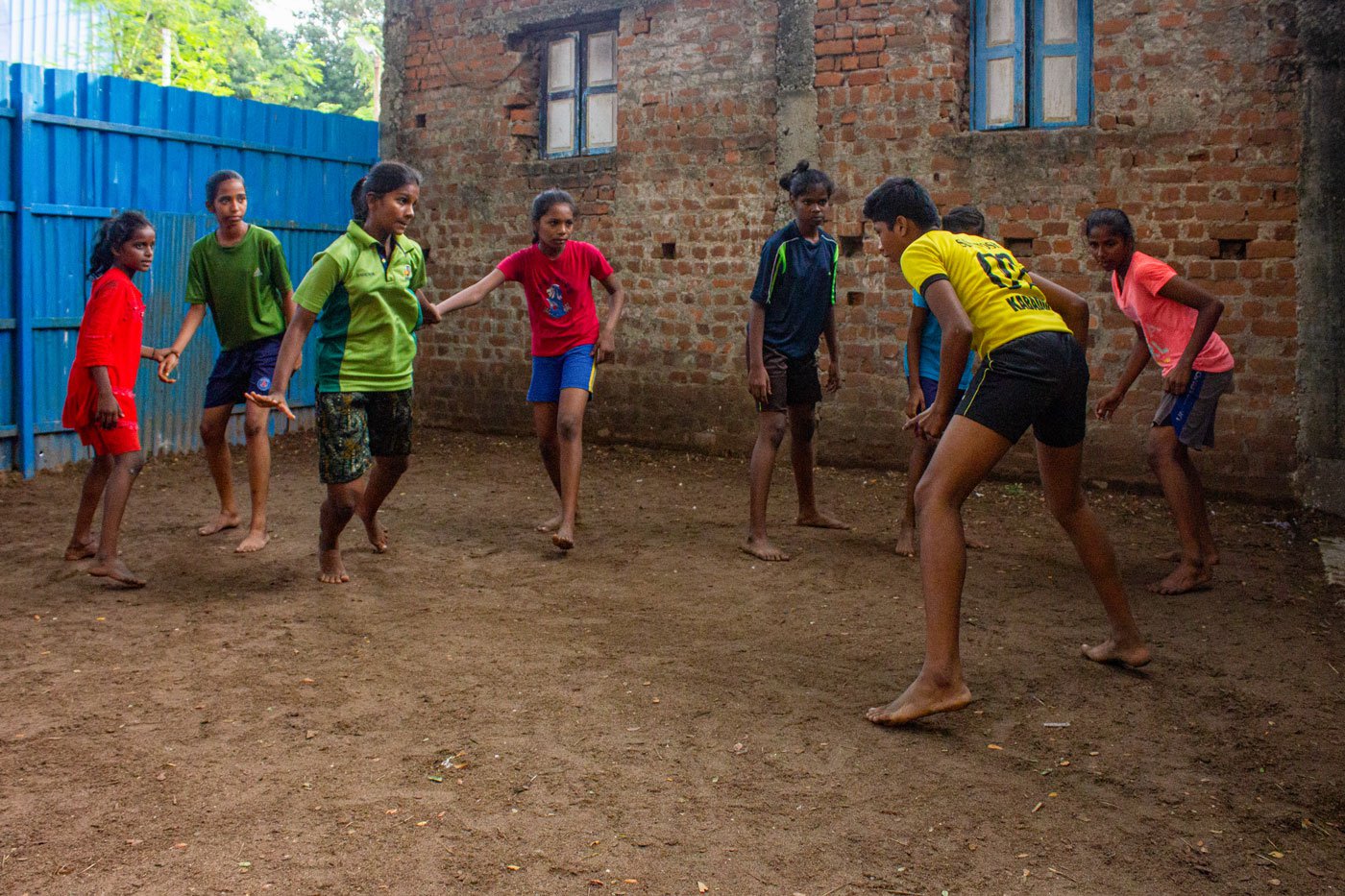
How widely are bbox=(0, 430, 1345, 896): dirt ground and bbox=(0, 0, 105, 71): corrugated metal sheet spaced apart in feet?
62.6

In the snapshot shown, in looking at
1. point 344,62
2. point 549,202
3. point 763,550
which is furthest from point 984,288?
point 344,62

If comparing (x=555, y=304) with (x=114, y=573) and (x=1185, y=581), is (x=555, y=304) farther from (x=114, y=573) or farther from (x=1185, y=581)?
(x=1185, y=581)

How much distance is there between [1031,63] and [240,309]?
5230 millimetres

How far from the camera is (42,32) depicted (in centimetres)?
2186

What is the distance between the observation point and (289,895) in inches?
98.3

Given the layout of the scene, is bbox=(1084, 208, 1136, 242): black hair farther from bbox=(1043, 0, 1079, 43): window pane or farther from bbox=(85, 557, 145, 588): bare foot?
bbox=(85, 557, 145, 588): bare foot

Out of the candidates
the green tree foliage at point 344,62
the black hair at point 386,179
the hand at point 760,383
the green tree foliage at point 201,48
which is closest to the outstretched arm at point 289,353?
the black hair at point 386,179

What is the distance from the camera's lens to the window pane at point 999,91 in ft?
26.0

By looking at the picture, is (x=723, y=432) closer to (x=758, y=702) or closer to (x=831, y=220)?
(x=831, y=220)

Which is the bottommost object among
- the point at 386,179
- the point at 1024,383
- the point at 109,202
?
the point at 1024,383

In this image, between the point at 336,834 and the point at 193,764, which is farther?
the point at 193,764

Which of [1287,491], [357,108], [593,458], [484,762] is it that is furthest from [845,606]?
[357,108]

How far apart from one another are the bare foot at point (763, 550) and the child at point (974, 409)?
1967mm

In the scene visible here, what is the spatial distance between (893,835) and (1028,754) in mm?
705
